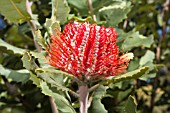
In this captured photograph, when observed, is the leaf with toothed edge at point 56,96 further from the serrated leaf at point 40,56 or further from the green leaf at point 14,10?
the green leaf at point 14,10

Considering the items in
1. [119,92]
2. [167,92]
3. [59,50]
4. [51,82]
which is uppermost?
[59,50]

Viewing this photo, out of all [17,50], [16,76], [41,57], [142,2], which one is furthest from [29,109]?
[142,2]

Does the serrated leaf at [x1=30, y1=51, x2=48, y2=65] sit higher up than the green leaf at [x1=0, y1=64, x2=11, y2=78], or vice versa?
the serrated leaf at [x1=30, y1=51, x2=48, y2=65]

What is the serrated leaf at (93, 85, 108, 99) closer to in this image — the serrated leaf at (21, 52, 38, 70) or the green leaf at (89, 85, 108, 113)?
the green leaf at (89, 85, 108, 113)

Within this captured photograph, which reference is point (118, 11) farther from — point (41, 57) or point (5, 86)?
point (5, 86)

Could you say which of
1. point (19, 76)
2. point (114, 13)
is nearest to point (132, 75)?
point (114, 13)

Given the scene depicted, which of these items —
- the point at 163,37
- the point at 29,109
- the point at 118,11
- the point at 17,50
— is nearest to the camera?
the point at 17,50

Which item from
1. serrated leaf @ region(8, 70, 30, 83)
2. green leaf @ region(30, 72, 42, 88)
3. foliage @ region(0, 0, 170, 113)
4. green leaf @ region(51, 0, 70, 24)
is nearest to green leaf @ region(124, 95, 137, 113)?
foliage @ region(0, 0, 170, 113)
